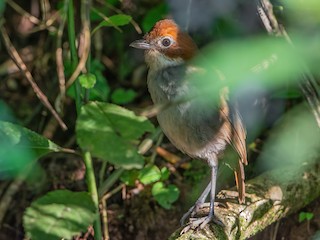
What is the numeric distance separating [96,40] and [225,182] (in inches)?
63.5

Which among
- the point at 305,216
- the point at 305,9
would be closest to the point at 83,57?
the point at 305,216

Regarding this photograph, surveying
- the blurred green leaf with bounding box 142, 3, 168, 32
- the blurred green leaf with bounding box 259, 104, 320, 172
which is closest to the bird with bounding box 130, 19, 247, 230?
the blurred green leaf with bounding box 259, 104, 320, 172

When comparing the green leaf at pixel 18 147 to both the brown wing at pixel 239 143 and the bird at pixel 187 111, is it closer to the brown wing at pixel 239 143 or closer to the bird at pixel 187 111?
the bird at pixel 187 111

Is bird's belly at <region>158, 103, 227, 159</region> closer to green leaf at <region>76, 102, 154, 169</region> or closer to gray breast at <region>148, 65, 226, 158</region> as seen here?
gray breast at <region>148, 65, 226, 158</region>

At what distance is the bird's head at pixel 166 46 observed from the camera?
10.3 feet

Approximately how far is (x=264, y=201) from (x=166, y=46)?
95 cm

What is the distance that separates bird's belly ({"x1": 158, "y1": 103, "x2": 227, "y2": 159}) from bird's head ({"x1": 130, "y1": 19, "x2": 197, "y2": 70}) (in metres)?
0.30

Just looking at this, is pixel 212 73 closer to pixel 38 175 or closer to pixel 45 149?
pixel 45 149

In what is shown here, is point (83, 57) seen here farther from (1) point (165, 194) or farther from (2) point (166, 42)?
(1) point (165, 194)

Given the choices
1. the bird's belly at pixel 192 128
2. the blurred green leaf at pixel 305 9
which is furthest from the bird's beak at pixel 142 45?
the blurred green leaf at pixel 305 9

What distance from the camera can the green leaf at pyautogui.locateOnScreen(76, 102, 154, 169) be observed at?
154 centimetres

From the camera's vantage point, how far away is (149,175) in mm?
3668

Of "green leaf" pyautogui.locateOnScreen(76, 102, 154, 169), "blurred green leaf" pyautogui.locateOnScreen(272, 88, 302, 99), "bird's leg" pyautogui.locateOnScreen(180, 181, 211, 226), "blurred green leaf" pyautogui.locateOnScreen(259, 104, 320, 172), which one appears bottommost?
"bird's leg" pyautogui.locateOnScreen(180, 181, 211, 226)

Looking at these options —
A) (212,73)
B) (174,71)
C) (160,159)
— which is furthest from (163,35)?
(212,73)
